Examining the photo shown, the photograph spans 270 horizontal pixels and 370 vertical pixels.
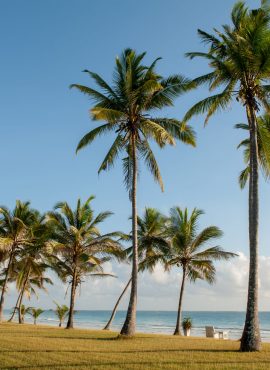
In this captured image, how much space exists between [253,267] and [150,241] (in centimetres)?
1991

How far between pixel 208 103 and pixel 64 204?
1748 cm

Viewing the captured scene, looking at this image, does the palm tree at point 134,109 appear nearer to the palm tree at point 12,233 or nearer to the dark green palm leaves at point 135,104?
the dark green palm leaves at point 135,104

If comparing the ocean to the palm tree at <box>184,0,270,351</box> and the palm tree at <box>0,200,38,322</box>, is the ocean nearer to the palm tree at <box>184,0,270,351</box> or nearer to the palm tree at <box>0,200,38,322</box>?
the palm tree at <box>0,200,38,322</box>

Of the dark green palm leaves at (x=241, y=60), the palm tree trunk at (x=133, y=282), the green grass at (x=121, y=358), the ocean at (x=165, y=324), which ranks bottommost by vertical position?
the ocean at (x=165, y=324)

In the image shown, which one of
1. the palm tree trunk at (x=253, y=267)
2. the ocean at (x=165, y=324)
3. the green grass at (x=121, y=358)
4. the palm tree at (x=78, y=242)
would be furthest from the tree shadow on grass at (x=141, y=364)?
the ocean at (x=165, y=324)

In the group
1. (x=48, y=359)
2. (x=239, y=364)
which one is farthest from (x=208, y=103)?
(x=48, y=359)

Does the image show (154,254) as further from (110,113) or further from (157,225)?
(110,113)

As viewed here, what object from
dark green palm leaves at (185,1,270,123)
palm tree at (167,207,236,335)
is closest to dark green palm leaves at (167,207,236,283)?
palm tree at (167,207,236,335)

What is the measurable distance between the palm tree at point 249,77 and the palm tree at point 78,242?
15.0 metres

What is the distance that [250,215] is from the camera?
49.1ft

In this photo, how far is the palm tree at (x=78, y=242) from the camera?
29.8 m

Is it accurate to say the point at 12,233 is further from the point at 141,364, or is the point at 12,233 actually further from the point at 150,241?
the point at 141,364

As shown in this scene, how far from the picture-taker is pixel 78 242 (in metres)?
30.0

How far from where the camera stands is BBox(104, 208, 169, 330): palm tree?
3268 centimetres
